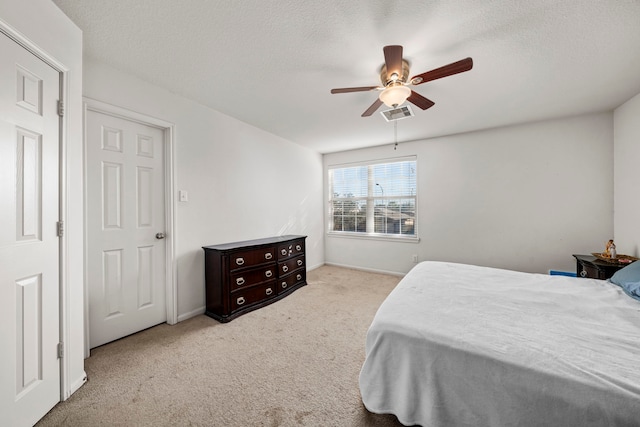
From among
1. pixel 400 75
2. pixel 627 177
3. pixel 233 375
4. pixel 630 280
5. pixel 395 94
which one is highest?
pixel 400 75

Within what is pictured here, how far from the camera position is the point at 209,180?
2.94 meters

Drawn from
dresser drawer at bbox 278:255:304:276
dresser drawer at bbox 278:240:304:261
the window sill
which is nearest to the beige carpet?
dresser drawer at bbox 278:255:304:276

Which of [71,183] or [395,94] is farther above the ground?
[395,94]

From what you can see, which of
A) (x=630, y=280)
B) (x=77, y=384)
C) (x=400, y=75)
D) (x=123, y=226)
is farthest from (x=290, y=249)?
(x=630, y=280)

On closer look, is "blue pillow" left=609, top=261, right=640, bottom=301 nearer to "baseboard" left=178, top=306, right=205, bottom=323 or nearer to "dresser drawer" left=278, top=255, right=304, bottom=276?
"dresser drawer" left=278, top=255, right=304, bottom=276

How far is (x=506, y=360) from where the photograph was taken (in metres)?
1.00

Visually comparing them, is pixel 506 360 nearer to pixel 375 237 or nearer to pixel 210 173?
pixel 210 173

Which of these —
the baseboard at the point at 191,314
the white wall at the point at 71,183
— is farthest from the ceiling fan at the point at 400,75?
the baseboard at the point at 191,314

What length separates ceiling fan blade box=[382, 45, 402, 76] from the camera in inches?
60.0

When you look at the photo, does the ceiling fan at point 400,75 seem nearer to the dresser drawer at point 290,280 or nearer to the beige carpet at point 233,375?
the beige carpet at point 233,375

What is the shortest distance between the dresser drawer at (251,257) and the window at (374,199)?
7.32 ft

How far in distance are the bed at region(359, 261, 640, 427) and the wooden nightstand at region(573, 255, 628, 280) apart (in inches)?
44.6

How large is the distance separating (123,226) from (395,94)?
2703mm

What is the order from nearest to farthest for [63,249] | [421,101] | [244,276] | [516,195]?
[63,249] → [421,101] → [244,276] → [516,195]
